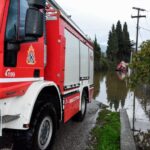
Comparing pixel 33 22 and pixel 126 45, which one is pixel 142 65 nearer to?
pixel 33 22

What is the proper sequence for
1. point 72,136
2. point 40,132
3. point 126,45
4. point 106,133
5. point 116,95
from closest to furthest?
point 40,132 → point 72,136 → point 106,133 → point 116,95 → point 126,45

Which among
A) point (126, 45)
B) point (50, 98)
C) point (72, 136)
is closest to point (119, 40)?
point (126, 45)

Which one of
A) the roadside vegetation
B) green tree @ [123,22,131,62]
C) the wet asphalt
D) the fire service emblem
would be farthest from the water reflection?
green tree @ [123,22,131,62]

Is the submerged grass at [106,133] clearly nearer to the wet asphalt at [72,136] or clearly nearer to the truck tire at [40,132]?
the wet asphalt at [72,136]

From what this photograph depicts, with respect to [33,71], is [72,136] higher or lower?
lower

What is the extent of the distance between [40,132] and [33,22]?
2082mm

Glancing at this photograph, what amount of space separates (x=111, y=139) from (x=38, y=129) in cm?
264

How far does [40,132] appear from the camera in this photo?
610 centimetres

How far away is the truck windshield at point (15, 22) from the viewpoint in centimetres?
516

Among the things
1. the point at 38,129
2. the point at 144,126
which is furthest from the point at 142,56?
the point at 144,126

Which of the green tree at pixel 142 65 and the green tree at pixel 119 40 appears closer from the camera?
the green tree at pixel 142 65

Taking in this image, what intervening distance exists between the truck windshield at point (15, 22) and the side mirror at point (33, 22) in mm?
269

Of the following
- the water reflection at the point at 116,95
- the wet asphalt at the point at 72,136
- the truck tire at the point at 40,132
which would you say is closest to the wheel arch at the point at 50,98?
the truck tire at the point at 40,132

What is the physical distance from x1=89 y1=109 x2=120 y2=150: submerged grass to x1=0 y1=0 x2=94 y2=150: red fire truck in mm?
939
